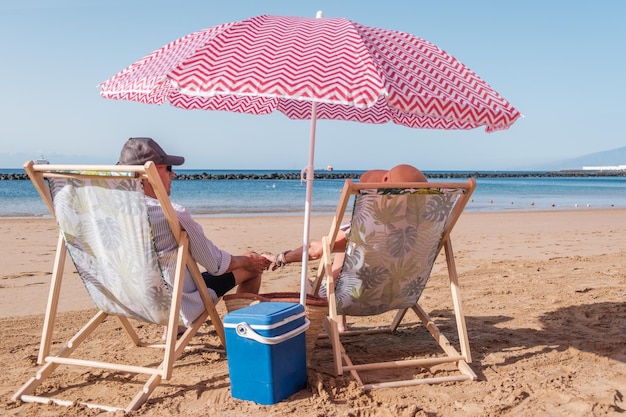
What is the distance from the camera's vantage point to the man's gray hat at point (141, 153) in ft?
10.3

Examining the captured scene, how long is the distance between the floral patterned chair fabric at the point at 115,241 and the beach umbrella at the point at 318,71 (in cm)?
51

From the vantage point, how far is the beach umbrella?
249 cm

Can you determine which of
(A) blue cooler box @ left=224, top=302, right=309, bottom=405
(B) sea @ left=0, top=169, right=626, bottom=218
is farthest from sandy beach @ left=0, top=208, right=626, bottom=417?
(B) sea @ left=0, top=169, right=626, bottom=218

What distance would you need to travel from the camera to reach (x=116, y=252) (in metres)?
2.97

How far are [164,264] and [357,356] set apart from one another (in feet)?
4.51

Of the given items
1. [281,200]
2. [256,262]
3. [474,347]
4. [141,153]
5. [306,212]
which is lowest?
[281,200]

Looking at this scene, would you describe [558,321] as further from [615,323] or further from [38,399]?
[38,399]

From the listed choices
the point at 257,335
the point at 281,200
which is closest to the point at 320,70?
the point at 257,335

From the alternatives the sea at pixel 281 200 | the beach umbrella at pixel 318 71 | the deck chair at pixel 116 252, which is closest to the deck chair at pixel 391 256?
the beach umbrella at pixel 318 71

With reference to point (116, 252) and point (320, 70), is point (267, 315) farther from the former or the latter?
point (320, 70)

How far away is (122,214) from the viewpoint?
2891 mm

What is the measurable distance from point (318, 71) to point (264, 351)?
50.3 inches

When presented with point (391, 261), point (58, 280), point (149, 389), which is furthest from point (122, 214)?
point (391, 261)

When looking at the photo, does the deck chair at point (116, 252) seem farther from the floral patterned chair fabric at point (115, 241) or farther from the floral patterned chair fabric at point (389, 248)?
the floral patterned chair fabric at point (389, 248)
